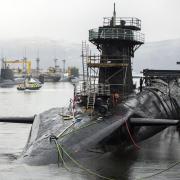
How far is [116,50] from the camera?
34156mm

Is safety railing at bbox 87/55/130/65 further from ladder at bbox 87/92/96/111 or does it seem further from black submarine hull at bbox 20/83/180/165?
ladder at bbox 87/92/96/111

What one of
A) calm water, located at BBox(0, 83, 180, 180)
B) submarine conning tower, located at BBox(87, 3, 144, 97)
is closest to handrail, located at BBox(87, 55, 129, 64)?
submarine conning tower, located at BBox(87, 3, 144, 97)

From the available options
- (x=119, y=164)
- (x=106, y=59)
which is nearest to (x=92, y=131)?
(x=119, y=164)

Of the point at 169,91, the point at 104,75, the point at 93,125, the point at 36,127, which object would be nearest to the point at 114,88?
the point at 104,75

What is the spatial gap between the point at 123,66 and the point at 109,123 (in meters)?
11.5

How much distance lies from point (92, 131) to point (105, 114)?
234cm

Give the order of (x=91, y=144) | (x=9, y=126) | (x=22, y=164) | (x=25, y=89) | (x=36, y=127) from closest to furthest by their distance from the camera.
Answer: (x=22, y=164) < (x=91, y=144) < (x=36, y=127) < (x=9, y=126) < (x=25, y=89)

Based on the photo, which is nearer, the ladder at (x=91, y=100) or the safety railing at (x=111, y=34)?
the ladder at (x=91, y=100)

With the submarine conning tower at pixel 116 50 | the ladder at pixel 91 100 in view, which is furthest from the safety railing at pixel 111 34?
the ladder at pixel 91 100

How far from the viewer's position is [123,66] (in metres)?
31.9

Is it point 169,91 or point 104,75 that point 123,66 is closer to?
point 104,75

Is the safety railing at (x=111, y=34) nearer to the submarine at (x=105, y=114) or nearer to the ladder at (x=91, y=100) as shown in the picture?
the submarine at (x=105, y=114)

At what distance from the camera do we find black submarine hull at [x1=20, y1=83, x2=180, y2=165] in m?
18.4

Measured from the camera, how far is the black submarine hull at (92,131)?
18.4 metres
